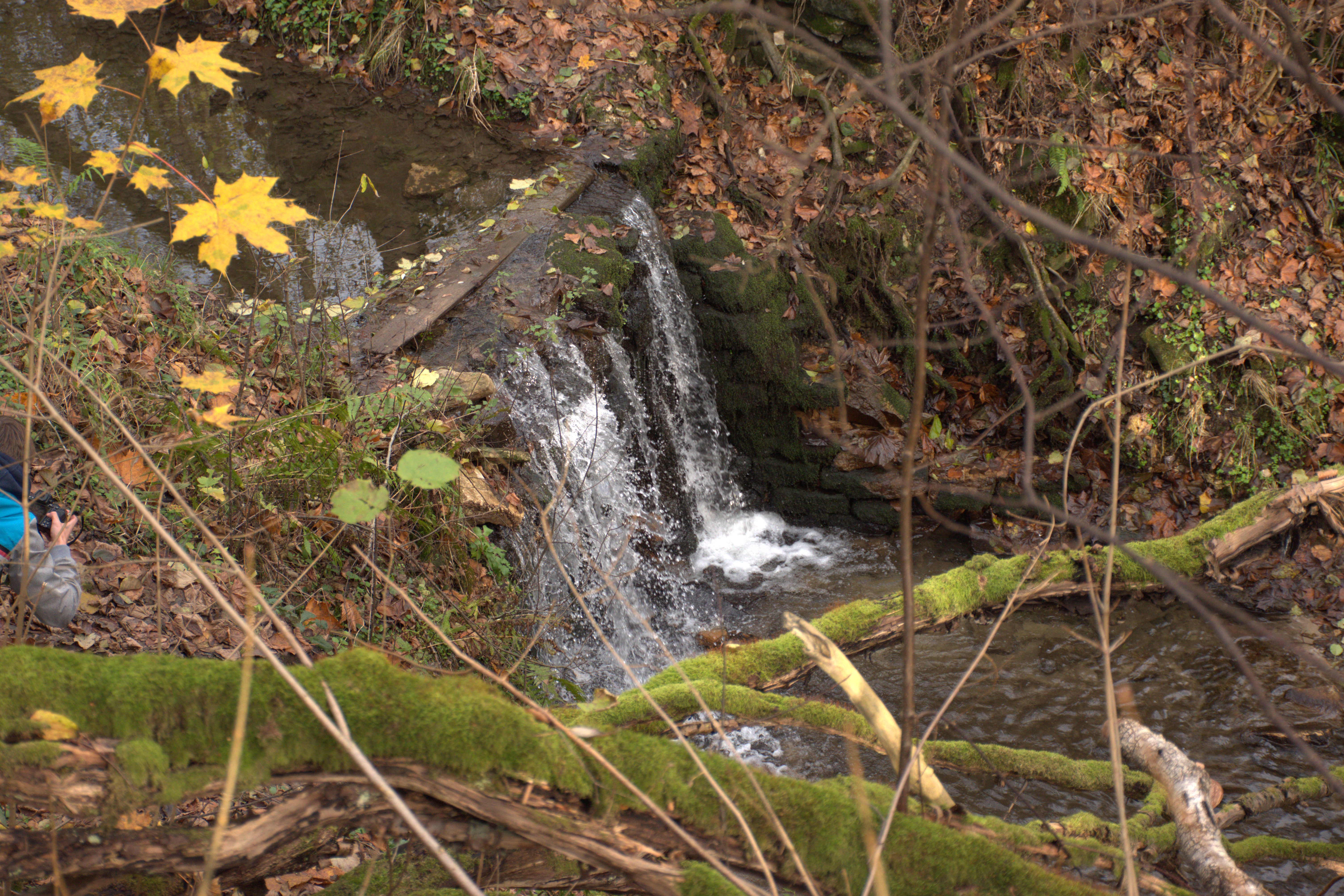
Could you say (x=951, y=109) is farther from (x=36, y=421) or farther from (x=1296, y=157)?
(x=1296, y=157)

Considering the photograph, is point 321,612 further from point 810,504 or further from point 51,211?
point 810,504

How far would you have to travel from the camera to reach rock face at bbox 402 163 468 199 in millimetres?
6625

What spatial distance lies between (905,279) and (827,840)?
20.6 feet

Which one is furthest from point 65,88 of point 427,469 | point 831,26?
point 831,26

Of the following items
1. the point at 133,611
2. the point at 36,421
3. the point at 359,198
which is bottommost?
the point at 133,611

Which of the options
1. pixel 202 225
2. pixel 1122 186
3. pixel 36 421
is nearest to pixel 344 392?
pixel 36 421

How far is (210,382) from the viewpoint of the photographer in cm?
335

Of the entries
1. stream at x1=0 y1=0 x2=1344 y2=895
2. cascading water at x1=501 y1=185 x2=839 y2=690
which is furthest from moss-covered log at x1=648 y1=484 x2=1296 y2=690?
cascading water at x1=501 y1=185 x2=839 y2=690

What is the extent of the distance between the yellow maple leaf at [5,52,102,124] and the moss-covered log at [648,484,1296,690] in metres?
2.43

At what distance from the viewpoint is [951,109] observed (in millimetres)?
1369

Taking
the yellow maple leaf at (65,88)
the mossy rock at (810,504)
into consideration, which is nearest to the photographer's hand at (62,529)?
the yellow maple leaf at (65,88)

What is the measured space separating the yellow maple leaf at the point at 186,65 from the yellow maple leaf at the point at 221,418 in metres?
0.99

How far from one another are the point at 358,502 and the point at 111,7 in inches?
73.5

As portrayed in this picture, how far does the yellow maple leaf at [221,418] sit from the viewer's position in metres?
2.67
